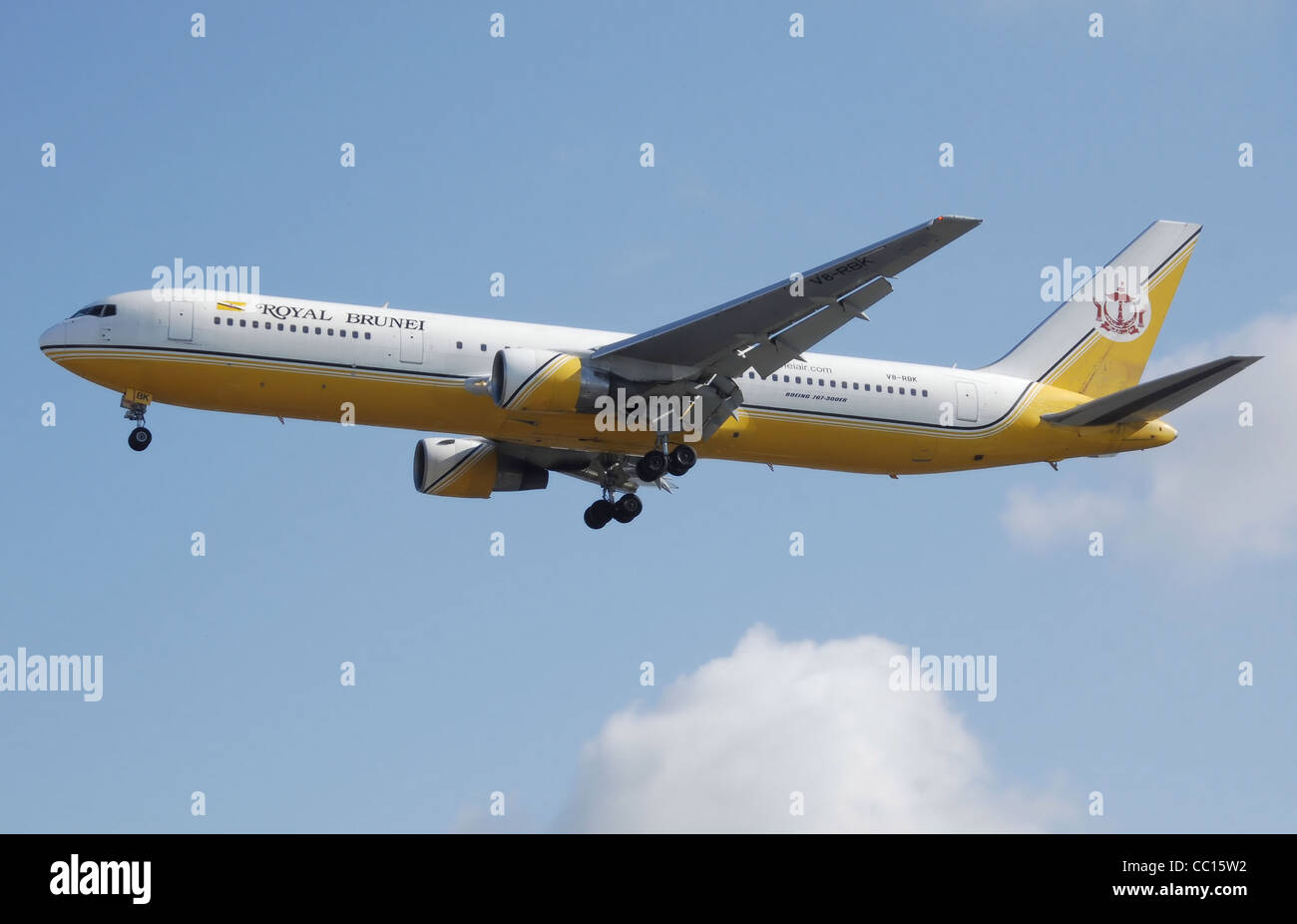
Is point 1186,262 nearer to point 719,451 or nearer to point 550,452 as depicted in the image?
point 719,451

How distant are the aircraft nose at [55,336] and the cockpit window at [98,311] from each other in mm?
473

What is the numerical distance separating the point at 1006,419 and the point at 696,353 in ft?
33.5

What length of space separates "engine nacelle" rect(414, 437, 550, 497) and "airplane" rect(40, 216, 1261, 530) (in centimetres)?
6

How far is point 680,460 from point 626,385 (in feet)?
9.27

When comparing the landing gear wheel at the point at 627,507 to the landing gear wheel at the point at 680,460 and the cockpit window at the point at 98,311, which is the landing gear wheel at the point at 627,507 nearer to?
the landing gear wheel at the point at 680,460

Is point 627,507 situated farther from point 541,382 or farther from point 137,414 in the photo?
point 137,414

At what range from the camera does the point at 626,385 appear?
40.7 m

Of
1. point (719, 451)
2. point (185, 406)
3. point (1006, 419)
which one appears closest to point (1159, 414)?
point (1006, 419)

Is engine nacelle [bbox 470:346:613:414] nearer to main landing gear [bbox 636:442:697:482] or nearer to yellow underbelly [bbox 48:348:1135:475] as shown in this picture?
yellow underbelly [bbox 48:348:1135:475]

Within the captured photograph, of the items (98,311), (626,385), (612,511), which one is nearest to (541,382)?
(626,385)

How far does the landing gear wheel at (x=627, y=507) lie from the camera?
45.7 m

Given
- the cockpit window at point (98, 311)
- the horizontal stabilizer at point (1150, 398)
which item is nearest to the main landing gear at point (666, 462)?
the horizontal stabilizer at point (1150, 398)

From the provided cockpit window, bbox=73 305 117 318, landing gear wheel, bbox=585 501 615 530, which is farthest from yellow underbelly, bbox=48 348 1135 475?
landing gear wheel, bbox=585 501 615 530

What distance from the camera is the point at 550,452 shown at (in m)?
46.5
